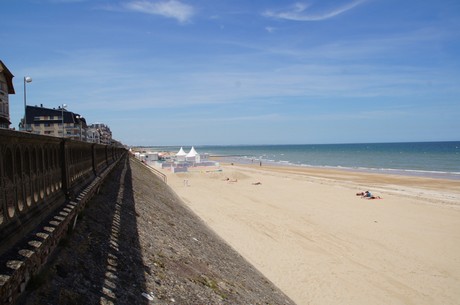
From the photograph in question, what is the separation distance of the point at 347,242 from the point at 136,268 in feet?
41.3

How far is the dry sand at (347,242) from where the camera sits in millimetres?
11484

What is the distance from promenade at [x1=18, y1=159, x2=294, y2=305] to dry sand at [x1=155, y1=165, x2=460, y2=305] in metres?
2.27

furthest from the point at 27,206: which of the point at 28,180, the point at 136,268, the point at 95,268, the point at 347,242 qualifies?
the point at 347,242

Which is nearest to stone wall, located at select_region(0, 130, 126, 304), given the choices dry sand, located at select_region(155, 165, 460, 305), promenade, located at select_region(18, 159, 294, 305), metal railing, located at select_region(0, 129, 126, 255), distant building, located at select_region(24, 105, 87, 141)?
metal railing, located at select_region(0, 129, 126, 255)

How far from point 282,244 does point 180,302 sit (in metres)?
10.2

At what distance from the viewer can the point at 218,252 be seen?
11.1 m

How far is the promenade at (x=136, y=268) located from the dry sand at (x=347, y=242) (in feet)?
7.46

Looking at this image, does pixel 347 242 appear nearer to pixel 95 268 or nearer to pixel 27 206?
pixel 95 268

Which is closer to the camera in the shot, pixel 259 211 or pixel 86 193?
pixel 86 193

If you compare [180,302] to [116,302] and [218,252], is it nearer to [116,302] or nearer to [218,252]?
[116,302]

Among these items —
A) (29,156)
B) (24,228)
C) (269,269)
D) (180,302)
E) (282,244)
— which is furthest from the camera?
(282,244)

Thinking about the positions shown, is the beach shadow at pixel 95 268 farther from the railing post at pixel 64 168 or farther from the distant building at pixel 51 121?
the distant building at pixel 51 121

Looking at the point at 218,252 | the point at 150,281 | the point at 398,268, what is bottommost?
the point at 398,268

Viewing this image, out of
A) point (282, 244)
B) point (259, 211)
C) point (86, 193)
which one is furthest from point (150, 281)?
point (259, 211)
